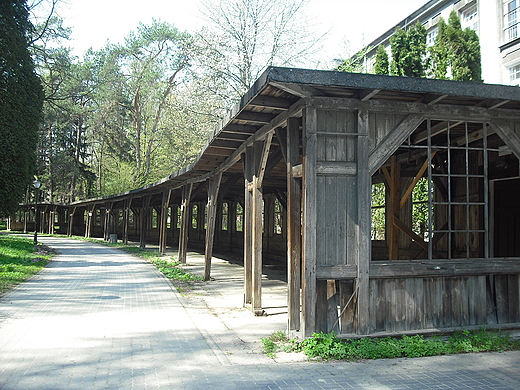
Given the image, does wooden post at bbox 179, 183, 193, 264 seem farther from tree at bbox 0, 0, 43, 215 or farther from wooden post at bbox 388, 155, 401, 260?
tree at bbox 0, 0, 43, 215

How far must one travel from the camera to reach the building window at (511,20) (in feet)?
55.9

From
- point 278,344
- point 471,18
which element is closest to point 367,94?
point 278,344

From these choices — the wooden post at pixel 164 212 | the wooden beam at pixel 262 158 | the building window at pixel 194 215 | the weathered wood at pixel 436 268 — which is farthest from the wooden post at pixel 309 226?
the building window at pixel 194 215

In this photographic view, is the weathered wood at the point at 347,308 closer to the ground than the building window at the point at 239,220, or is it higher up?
closer to the ground

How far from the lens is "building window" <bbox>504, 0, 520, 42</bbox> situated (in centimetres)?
1703

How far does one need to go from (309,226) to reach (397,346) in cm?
176

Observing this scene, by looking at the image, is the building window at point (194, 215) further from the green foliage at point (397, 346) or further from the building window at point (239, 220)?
the green foliage at point (397, 346)

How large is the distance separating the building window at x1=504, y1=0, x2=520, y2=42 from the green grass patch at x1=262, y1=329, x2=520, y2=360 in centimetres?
1477

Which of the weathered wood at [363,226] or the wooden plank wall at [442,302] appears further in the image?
the wooden plank wall at [442,302]

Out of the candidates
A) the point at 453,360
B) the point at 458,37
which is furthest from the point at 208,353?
the point at 458,37

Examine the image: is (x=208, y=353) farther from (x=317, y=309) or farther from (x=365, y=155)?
(x=365, y=155)

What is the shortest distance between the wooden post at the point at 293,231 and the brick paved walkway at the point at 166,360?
31.7 inches

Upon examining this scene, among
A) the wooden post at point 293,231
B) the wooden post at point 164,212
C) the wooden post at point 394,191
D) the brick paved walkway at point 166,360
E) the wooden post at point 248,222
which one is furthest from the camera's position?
the wooden post at point 164,212

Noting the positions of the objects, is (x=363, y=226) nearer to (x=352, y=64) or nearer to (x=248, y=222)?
(x=248, y=222)
